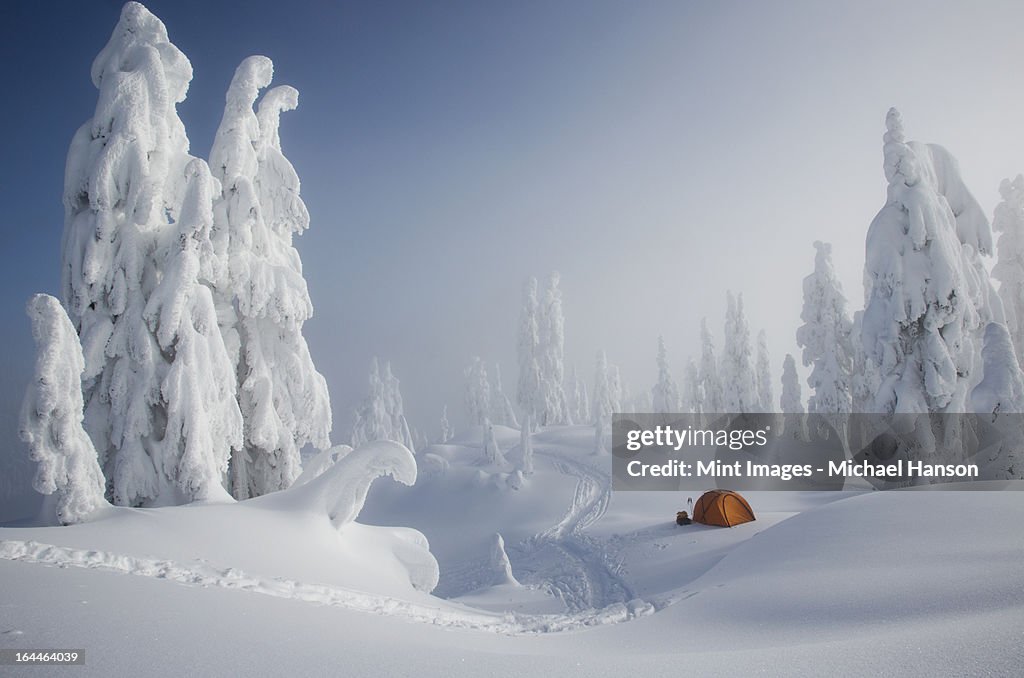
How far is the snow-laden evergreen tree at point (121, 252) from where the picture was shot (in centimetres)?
1068

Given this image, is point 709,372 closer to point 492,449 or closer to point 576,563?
point 492,449

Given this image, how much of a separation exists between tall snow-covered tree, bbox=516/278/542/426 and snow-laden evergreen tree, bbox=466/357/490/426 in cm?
1022

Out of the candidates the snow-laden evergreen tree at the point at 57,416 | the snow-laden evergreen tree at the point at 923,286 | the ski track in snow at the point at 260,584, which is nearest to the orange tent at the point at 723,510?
the snow-laden evergreen tree at the point at 923,286

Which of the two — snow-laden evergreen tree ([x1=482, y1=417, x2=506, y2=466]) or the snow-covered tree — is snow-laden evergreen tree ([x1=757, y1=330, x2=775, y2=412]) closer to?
snow-laden evergreen tree ([x1=482, y1=417, x2=506, y2=466])

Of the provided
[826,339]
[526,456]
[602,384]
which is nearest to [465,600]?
[526,456]

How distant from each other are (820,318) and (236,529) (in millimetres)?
36126

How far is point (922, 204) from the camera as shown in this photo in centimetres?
1753

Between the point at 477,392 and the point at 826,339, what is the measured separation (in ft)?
141

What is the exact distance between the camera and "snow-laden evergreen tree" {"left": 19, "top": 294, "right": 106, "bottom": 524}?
6.88 meters

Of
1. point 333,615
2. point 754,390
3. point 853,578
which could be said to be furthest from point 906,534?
point 754,390

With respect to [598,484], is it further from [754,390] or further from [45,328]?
[45,328]

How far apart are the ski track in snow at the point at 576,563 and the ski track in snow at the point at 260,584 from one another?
327 centimetres

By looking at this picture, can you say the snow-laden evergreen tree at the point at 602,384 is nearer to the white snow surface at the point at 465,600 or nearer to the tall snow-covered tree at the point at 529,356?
the tall snow-covered tree at the point at 529,356

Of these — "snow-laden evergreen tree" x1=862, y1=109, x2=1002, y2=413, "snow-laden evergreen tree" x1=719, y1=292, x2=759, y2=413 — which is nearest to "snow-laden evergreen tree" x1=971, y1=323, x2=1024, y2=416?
"snow-laden evergreen tree" x1=862, y1=109, x2=1002, y2=413
